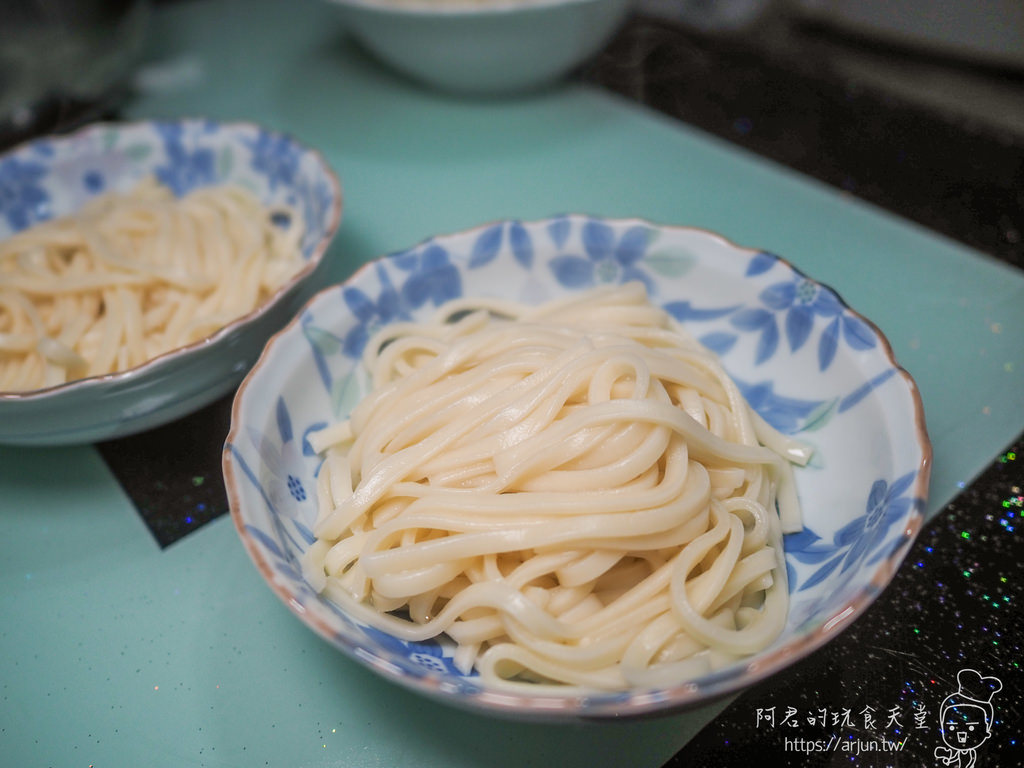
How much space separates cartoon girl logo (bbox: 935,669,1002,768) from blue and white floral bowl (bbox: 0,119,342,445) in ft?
3.95

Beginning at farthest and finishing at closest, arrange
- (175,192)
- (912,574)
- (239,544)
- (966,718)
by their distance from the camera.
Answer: (175,192) → (239,544) → (912,574) → (966,718)

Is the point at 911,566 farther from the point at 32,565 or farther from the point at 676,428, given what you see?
the point at 32,565

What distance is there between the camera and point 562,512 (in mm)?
989

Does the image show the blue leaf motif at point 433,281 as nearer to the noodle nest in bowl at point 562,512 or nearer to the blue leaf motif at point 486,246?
the blue leaf motif at point 486,246

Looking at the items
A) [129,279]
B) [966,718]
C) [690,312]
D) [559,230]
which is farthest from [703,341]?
[129,279]

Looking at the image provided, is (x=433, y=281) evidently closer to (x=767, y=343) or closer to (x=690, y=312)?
(x=690, y=312)

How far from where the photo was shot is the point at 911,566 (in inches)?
45.6

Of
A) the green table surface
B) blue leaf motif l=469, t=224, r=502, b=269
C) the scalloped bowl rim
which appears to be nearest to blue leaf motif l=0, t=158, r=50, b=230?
the green table surface

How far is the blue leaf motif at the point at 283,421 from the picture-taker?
1179mm

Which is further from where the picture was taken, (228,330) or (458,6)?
(458,6)

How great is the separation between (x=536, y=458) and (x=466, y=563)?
175 mm

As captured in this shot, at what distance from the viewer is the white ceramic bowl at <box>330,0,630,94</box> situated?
6.68 feet

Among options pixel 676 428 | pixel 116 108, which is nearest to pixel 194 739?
pixel 676 428

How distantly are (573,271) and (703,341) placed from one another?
30cm
